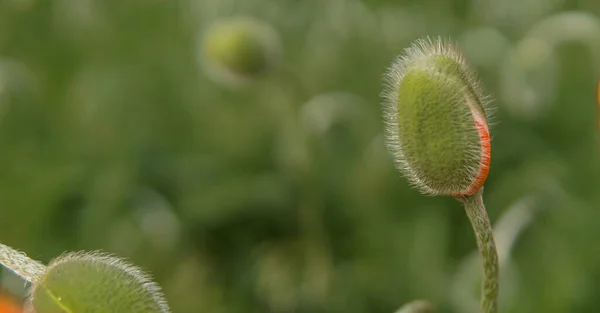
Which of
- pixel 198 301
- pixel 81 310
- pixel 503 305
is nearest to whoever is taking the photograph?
pixel 81 310

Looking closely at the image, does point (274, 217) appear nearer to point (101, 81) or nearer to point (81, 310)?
point (101, 81)

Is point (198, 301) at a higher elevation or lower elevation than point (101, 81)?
lower

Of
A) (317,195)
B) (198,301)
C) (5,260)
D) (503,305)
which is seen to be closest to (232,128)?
(317,195)

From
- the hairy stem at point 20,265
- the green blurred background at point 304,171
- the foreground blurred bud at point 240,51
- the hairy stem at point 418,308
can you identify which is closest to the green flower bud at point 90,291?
the hairy stem at point 20,265

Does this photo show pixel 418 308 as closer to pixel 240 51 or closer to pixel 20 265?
pixel 20 265

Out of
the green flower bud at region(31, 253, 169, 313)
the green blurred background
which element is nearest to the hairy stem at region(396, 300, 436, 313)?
the green flower bud at region(31, 253, 169, 313)

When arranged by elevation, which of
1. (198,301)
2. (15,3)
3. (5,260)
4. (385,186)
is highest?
(15,3)

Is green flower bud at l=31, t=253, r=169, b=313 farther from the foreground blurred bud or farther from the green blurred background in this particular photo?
the foreground blurred bud

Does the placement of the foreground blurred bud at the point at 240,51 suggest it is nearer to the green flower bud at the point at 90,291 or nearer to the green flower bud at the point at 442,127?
the green flower bud at the point at 442,127
